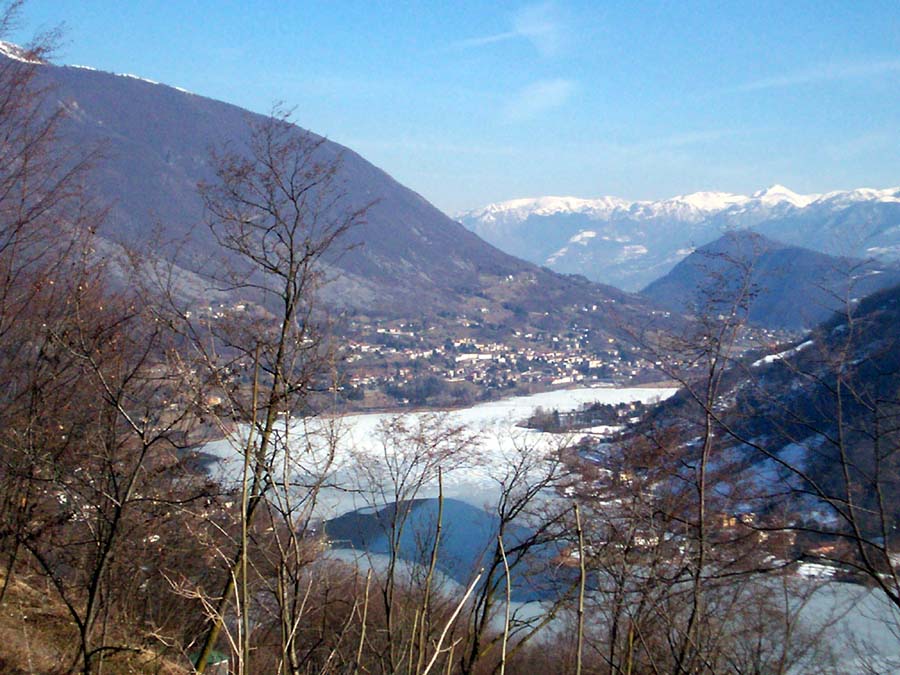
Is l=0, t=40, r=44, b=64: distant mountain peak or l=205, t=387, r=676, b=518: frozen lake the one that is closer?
l=205, t=387, r=676, b=518: frozen lake

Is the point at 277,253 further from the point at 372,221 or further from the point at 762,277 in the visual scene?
the point at 372,221

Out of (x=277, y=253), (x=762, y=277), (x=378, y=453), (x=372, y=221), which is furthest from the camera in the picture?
(x=372, y=221)

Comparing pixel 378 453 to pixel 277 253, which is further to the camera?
pixel 378 453

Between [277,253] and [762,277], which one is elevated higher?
[762,277]

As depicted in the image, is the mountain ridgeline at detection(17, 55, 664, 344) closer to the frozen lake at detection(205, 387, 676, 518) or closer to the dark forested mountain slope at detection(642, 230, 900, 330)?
→ the frozen lake at detection(205, 387, 676, 518)

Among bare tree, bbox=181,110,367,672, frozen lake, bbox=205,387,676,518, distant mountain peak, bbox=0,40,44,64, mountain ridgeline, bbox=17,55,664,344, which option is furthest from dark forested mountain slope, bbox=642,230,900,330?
mountain ridgeline, bbox=17,55,664,344

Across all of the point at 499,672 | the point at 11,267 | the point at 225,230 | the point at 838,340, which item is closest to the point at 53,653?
the point at 11,267

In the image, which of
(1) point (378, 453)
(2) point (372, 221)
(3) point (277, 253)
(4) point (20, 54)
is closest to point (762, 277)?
(1) point (378, 453)

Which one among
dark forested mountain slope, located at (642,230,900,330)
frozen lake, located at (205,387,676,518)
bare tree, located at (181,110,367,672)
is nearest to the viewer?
frozen lake, located at (205,387,676,518)

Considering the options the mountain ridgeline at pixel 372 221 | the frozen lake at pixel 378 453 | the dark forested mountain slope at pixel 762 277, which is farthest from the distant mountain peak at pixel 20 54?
the mountain ridgeline at pixel 372 221

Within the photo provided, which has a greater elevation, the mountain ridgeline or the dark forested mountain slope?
the mountain ridgeline

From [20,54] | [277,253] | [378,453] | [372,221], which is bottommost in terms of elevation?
[378,453]

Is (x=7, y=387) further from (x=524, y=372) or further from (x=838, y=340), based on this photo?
(x=524, y=372)
